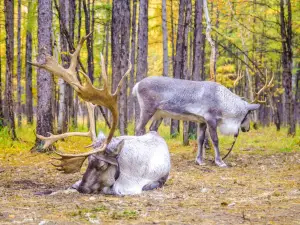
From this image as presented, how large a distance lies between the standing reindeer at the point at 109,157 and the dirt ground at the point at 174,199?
243 millimetres

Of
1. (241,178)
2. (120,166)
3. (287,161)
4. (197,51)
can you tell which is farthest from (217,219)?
(197,51)

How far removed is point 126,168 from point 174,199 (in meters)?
0.96

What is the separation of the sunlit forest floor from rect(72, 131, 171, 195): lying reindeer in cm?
20

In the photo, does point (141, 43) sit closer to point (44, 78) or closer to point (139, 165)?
point (44, 78)

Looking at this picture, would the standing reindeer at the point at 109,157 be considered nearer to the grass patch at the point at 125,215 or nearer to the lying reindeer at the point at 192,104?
the grass patch at the point at 125,215

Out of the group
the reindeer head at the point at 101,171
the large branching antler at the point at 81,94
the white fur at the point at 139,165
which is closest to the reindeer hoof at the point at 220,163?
the white fur at the point at 139,165

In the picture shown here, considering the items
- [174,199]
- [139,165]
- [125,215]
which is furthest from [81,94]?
[125,215]

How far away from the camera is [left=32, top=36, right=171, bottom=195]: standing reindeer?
21.4 feet

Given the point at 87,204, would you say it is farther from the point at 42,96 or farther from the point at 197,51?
the point at 197,51

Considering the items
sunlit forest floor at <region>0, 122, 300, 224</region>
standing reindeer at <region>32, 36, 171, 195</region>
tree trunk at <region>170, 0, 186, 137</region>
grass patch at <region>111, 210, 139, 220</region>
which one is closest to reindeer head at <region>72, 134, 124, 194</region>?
standing reindeer at <region>32, 36, 171, 195</region>

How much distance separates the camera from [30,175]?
8.69 m

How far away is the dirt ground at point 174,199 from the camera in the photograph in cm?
500

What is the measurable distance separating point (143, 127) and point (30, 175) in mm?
2901

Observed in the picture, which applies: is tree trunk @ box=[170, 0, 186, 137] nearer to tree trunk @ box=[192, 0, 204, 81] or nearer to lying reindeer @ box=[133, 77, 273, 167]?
tree trunk @ box=[192, 0, 204, 81]
